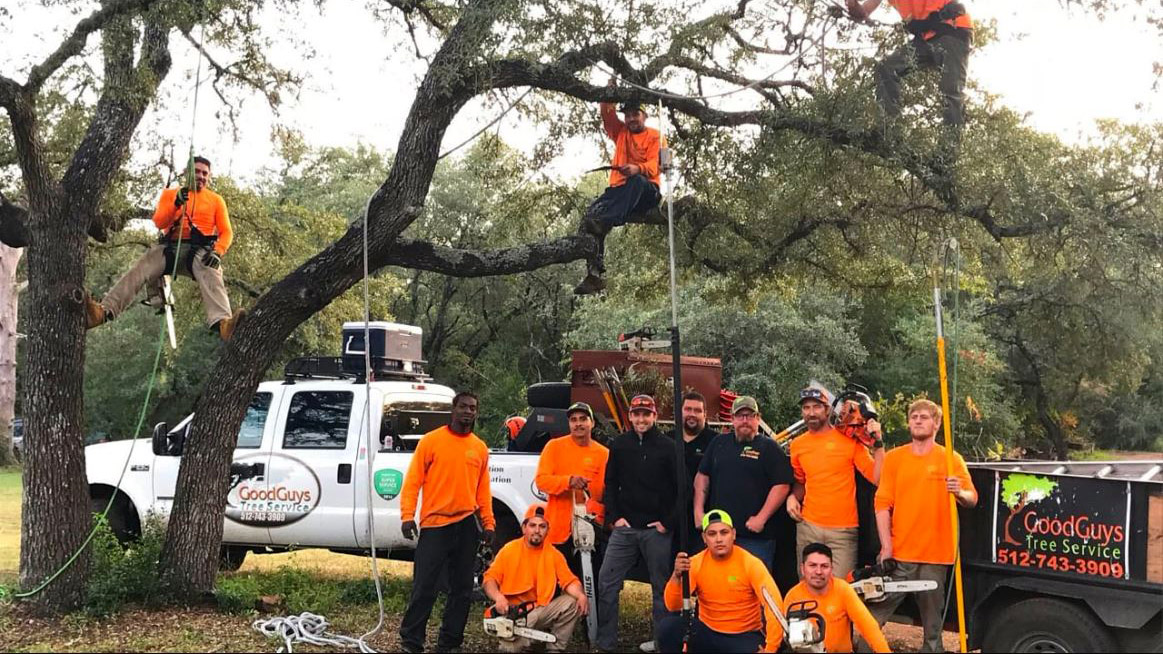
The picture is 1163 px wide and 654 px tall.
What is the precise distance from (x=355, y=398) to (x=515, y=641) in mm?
3737

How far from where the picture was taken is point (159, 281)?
348 inches

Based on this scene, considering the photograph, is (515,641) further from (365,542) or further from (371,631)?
(365,542)

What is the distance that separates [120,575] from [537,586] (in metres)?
3.33

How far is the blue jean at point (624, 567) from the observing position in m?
7.41

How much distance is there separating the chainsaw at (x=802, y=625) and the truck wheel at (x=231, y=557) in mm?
6421

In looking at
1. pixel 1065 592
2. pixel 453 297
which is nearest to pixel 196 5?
pixel 1065 592

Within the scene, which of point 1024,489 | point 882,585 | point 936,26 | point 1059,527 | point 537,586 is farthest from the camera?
point 936,26

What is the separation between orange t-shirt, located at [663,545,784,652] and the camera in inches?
254

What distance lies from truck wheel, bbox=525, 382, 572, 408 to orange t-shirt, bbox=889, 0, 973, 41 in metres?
4.27

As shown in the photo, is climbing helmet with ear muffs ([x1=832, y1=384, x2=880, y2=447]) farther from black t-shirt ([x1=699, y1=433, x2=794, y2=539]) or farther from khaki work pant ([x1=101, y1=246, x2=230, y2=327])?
khaki work pant ([x1=101, y1=246, x2=230, y2=327])

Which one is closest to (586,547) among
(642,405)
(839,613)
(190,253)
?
(642,405)

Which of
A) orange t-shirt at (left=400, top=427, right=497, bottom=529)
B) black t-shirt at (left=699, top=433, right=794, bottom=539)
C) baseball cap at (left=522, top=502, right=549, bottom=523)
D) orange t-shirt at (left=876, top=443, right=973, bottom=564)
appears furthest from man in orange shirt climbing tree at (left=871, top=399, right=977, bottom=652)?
orange t-shirt at (left=400, top=427, right=497, bottom=529)

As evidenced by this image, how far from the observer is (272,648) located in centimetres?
736

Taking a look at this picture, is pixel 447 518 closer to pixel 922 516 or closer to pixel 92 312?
pixel 922 516
